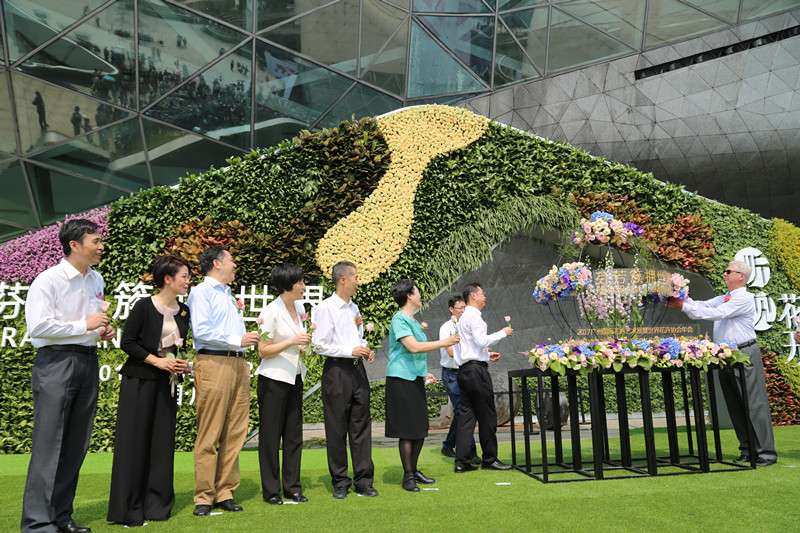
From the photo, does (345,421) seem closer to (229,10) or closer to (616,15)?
(229,10)

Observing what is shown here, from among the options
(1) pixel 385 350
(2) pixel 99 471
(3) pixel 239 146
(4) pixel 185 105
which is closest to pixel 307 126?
(3) pixel 239 146

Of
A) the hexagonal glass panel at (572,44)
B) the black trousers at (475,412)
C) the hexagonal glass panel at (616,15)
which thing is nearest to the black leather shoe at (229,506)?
the black trousers at (475,412)

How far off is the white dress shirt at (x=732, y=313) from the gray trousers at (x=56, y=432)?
4.89 m

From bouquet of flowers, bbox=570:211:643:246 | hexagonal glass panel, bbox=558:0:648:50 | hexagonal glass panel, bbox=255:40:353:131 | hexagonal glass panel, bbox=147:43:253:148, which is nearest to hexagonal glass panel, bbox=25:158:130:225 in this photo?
hexagonal glass panel, bbox=147:43:253:148

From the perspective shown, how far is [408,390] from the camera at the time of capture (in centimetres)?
455

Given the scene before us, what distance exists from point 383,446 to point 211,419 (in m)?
4.23

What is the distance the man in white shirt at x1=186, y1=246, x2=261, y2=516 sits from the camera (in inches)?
153

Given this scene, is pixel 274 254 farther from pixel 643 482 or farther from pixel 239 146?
pixel 643 482

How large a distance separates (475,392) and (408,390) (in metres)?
1.08

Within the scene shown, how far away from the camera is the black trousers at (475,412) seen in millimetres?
5387

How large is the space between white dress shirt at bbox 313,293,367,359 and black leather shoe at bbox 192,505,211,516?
49.9 inches

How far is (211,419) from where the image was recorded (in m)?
3.91

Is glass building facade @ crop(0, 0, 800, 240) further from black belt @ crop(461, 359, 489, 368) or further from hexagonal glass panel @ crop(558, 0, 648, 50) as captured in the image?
black belt @ crop(461, 359, 489, 368)

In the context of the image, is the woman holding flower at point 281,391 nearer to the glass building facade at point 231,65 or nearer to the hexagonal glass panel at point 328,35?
the glass building facade at point 231,65
